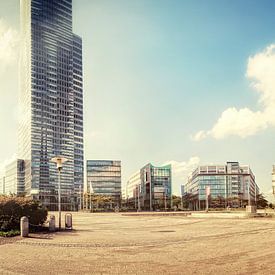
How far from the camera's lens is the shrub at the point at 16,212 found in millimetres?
24828

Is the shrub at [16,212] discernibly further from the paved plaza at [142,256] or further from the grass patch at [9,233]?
the paved plaza at [142,256]

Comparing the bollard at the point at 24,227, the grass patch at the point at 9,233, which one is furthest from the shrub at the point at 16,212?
the bollard at the point at 24,227

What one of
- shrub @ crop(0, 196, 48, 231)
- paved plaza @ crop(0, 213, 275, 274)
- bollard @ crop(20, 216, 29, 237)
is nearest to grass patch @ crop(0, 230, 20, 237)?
bollard @ crop(20, 216, 29, 237)

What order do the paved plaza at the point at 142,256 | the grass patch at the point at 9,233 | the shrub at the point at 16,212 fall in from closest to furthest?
the paved plaza at the point at 142,256
the grass patch at the point at 9,233
the shrub at the point at 16,212

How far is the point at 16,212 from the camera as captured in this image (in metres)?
25.4

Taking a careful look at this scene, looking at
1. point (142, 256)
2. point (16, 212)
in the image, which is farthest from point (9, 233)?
point (142, 256)

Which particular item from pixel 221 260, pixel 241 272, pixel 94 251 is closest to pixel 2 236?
pixel 94 251

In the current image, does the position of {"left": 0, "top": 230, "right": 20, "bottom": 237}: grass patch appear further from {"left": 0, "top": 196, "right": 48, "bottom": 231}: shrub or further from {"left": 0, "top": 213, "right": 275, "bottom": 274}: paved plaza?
{"left": 0, "top": 213, "right": 275, "bottom": 274}: paved plaza

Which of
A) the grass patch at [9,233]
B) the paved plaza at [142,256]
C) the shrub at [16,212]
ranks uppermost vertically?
the shrub at [16,212]

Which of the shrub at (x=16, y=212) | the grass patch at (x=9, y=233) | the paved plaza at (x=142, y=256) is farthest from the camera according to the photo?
the shrub at (x=16, y=212)

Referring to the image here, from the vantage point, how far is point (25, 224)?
22.4 m

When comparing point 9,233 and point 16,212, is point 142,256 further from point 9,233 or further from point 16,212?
point 16,212

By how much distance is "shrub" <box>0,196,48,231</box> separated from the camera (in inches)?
977

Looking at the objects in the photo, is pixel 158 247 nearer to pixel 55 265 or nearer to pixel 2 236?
pixel 55 265
